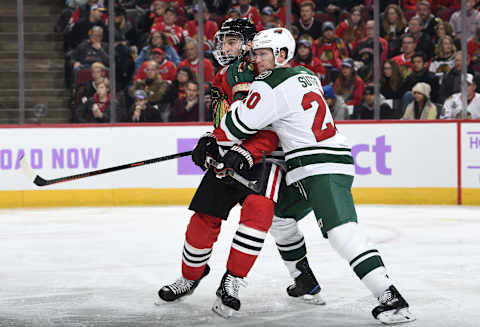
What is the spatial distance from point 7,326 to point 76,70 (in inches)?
219

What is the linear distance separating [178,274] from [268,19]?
479 centimetres

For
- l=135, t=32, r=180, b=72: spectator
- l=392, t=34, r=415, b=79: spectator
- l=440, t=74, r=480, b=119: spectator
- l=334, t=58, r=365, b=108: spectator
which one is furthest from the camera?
l=135, t=32, r=180, b=72: spectator

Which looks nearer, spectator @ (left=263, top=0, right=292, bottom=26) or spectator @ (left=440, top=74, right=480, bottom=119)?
spectator @ (left=440, top=74, right=480, bottom=119)

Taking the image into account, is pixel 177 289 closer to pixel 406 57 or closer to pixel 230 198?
pixel 230 198

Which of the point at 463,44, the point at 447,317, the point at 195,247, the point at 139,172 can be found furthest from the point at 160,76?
the point at 447,317

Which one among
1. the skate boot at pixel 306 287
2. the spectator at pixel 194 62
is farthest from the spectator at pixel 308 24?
the skate boot at pixel 306 287

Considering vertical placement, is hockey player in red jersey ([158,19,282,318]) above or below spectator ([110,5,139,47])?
below

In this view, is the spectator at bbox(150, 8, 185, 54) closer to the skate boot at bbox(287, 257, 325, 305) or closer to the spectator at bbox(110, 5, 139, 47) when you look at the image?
the spectator at bbox(110, 5, 139, 47)

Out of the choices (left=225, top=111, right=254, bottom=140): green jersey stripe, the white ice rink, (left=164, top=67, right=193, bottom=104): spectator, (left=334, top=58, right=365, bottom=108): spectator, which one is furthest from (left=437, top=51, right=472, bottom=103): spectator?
(left=225, top=111, right=254, bottom=140): green jersey stripe

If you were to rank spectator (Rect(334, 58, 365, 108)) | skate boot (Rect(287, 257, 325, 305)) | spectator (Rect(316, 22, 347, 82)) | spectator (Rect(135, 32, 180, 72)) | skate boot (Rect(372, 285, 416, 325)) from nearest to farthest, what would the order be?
1. skate boot (Rect(372, 285, 416, 325))
2. skate boot (Rect(287, 257, 325, 305))
3. spectator (Rect(334, 58, 365, 108))
4. spectator (Rect(316, 22, 347, 82))
5. spectator (Rect(135, 32, 180, 72))

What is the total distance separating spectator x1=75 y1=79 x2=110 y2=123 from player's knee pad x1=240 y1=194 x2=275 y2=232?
16.4ft

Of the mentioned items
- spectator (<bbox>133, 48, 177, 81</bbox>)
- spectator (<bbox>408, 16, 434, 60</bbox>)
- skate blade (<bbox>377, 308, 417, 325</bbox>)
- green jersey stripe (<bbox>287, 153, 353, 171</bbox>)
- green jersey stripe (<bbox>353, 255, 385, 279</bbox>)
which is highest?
spectator (<bbox>408, 16, 434, 60</bbox>)

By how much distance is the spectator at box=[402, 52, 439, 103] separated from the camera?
25.1 feet

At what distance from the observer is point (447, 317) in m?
2.92
